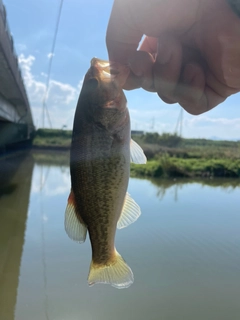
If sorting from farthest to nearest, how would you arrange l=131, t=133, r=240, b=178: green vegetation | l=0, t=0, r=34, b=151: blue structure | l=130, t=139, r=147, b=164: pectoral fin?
1. l=131, t=133, r=240, b=178: green vegetation
2. l=0, t=0, r=34, b=151: blue structure
3. l=130, t=139, r=147, b=164: pectoral fin

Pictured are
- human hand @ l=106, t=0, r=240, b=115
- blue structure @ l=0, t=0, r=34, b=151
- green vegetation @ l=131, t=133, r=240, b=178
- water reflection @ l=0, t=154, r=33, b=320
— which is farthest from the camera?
green vegetation @ l=131, t=133, r=240, b=178

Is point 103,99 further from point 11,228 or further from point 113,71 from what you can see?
point 11,228

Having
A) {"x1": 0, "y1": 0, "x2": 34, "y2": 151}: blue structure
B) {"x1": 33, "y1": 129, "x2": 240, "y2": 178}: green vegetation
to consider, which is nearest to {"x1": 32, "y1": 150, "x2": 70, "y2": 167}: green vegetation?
{"x1": 33, "y1": 129, "x2": 240, "y2": 178}: green vegetation

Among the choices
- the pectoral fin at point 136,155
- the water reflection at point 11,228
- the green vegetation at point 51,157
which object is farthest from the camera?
the green vegetation at point 51,157

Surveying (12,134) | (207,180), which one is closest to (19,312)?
(12,134)

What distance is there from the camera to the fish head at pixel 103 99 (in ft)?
4.07

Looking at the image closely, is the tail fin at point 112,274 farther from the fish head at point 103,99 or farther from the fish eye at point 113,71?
the fish eye at point 113,71

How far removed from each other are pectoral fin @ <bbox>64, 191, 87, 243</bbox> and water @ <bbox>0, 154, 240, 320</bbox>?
15.1 feet

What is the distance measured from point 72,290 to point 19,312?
97 cm

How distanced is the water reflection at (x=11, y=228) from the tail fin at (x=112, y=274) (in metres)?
4.73

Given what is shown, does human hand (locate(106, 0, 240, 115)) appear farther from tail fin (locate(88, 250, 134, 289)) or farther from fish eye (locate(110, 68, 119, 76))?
tail fin (locate(88, 250, 134, 289))

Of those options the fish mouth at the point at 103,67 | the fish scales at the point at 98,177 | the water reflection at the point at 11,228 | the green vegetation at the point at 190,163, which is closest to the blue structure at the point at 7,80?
the water reflection at the point at 11,228

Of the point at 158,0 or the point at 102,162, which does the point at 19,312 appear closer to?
the point at 102,162

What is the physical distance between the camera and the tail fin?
125cm
